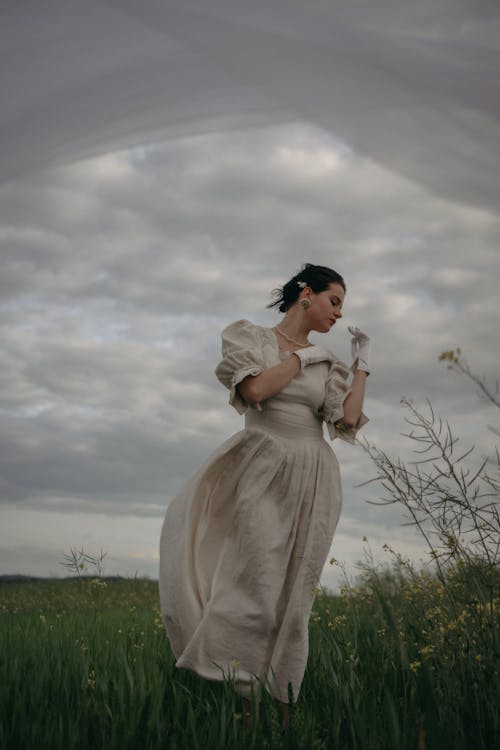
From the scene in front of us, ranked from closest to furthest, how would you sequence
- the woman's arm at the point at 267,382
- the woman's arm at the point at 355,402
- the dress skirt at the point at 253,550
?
1. the dress skirt at the point at 253,550
2. the woman's arm at the point at 267,382
3. the woman's arm at the point at 355,402

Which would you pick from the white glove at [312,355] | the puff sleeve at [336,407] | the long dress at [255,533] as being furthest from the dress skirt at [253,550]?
the white glove at [312,355]

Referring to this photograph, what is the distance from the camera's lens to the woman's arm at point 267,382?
3943 mm

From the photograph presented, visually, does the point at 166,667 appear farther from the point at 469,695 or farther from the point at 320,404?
the point at 469,695

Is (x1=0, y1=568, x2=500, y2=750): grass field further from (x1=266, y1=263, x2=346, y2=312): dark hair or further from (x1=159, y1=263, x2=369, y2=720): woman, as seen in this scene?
(x1=266, y1=263, x2=346, y2=312): dark hair

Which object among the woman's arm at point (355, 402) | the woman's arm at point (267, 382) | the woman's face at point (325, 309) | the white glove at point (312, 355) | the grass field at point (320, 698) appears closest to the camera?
the grass field at point (320, 698)

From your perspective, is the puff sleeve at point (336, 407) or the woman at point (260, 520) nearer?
the woman at point (260, 520)

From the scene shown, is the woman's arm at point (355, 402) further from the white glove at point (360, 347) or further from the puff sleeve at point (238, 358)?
the puff sleeve at point (238, 358)

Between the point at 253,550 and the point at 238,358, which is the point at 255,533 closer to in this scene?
the point at 253,550

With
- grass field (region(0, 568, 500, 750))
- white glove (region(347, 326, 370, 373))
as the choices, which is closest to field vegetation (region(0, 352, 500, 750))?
grass field (region(0, 568, 500, 750))

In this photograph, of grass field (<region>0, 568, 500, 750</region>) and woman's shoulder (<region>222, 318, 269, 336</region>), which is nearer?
grass field (<region>0, 568, 500, 750</region>)

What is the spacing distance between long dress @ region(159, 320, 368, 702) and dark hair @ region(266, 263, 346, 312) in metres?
0.43

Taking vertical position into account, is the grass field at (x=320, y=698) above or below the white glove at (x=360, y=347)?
below

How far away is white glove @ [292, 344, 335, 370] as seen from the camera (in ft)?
13.4

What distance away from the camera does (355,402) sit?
4195 mm
